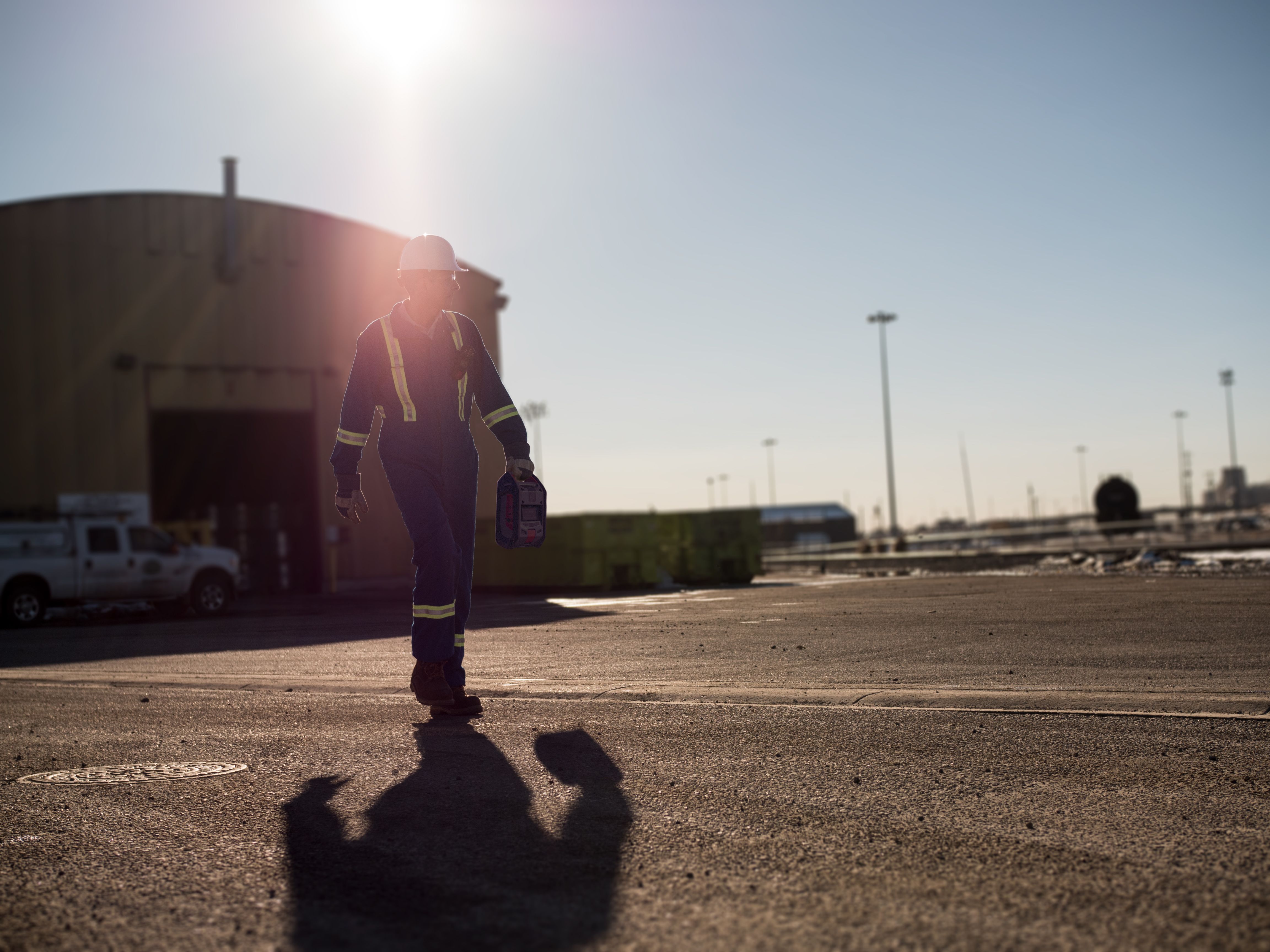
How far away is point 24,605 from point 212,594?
127 inches


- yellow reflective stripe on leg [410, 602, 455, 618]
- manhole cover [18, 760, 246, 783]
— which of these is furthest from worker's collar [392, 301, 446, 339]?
manhole cover [18, 760, 246, 783]

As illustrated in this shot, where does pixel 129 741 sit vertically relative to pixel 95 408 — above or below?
below

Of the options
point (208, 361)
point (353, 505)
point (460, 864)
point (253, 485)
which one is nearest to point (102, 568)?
point (208, 361)

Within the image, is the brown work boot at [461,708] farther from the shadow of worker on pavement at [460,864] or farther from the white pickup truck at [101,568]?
the white pickup truck at [101,568]

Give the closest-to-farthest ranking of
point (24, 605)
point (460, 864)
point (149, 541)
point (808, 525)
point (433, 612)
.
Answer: point (460, 864) < point (433, 612) < point (24, 605) < point (149, 541) < point (808, 525)

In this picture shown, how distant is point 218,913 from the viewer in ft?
8.41

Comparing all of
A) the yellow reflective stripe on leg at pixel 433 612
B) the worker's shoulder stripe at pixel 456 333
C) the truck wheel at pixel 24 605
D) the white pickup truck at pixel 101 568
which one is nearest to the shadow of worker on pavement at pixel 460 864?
the yellow reflective stripe on leg at pixel 433 612

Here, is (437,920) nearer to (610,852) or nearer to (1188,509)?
(610,852)

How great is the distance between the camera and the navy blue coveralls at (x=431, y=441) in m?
5.72

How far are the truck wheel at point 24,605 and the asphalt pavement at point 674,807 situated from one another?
1348cm

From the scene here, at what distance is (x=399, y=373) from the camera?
232 inches

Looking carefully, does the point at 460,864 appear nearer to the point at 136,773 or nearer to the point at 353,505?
the point at 136,773

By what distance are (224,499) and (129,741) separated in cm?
3352

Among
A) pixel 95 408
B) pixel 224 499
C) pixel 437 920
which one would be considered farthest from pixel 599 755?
pixel 224 499
